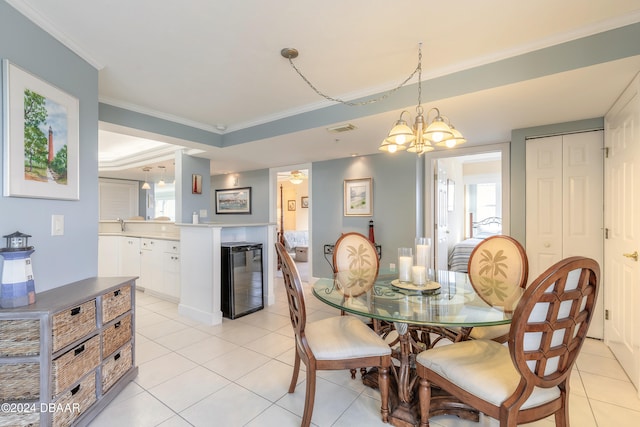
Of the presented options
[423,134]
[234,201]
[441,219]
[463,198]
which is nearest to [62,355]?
[423,134]

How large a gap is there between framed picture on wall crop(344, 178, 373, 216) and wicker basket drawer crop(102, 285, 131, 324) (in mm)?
3301

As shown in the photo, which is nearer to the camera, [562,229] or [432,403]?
[432,403]

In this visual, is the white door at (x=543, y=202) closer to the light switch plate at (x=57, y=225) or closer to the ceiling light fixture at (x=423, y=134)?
the ceiling light fixture at (x=423, y=134)

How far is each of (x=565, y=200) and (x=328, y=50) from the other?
2.78 meters

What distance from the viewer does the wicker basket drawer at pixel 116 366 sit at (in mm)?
1859

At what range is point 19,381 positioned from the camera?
1.44 meters

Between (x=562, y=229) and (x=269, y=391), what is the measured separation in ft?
10.4

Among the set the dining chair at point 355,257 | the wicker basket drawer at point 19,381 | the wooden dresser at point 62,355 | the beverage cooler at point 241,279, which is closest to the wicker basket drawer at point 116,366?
the wooden dresser at point 62,355

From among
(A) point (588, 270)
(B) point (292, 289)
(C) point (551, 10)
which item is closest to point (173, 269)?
(B) point (292, 289)

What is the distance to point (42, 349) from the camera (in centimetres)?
141

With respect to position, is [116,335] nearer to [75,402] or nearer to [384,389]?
[75,402]

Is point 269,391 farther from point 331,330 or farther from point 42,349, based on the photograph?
point 42,349

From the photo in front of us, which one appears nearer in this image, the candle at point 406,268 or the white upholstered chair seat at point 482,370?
the white upholstered chair seat at point 482,370

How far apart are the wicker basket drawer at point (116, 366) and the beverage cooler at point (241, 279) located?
137 cm
